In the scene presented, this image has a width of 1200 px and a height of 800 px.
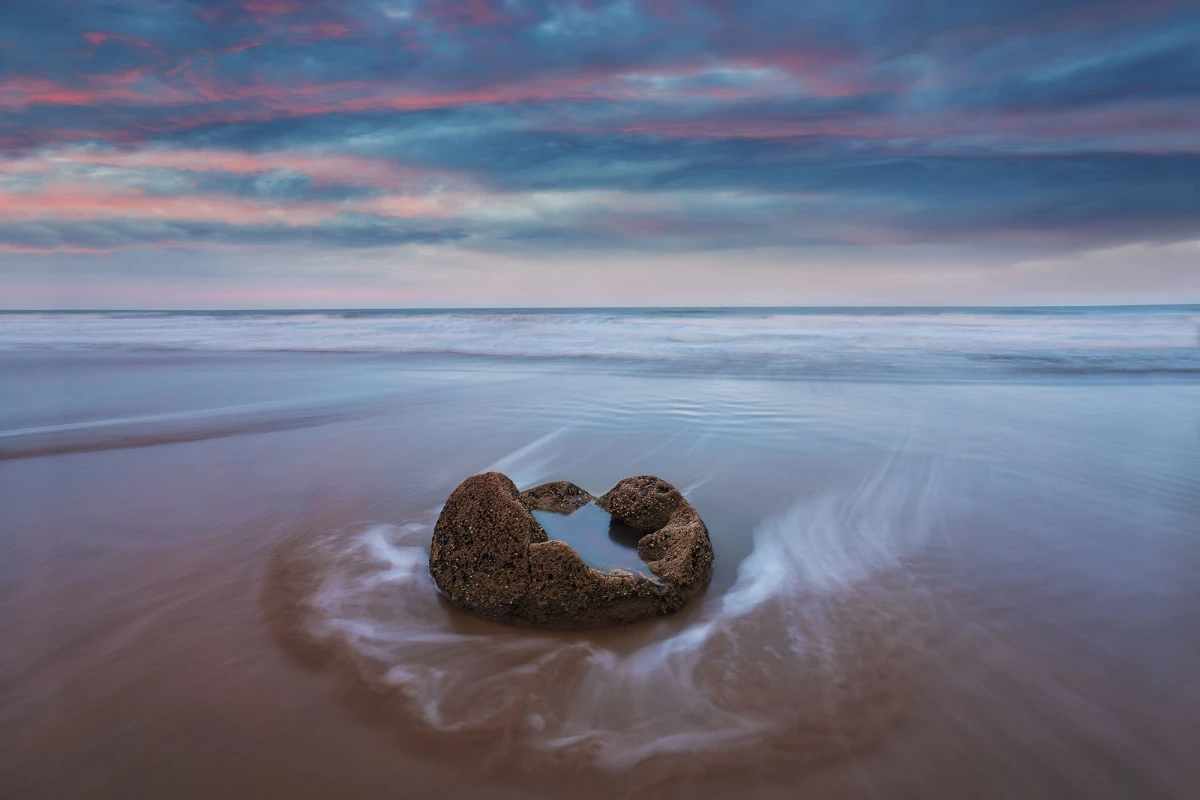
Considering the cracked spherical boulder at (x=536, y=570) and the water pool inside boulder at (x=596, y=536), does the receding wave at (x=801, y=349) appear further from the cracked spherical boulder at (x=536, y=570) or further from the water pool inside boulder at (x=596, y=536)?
the cracked spherical boulder at (x=536, y=570)

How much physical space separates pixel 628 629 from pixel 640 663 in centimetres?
27

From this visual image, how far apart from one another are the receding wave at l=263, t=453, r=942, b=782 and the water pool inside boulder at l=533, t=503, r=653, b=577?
695 mm

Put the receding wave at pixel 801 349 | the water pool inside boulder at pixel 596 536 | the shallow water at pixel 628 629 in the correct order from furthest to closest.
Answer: the receding wave at pixel 801 349 < the water pool inside boulder at pixel 596 536 < the shallow water at pixel 628 629

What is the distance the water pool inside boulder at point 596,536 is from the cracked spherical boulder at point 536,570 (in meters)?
0.15

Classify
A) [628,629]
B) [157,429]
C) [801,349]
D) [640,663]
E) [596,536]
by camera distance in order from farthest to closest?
[801,349], [157,429], [596,536], [628,629], [640,663]

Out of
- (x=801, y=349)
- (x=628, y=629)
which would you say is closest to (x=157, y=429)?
(x=628, y=629)

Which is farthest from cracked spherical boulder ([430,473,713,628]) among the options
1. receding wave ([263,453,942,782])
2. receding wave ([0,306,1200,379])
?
receding wave ([0,306,1200,379])

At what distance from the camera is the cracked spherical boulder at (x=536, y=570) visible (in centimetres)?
318

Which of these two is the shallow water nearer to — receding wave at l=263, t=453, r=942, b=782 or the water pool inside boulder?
receding wave at l=263, t=453, r=942, b=782

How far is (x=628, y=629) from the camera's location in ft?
10.4

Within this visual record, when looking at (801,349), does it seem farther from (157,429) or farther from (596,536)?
(157,429)

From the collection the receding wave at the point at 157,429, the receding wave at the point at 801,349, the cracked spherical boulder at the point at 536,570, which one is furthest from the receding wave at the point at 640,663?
the receding wave at the point at 801,349

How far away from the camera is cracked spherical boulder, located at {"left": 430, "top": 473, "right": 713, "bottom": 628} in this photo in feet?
10.4

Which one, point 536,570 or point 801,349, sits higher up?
point 801,349
